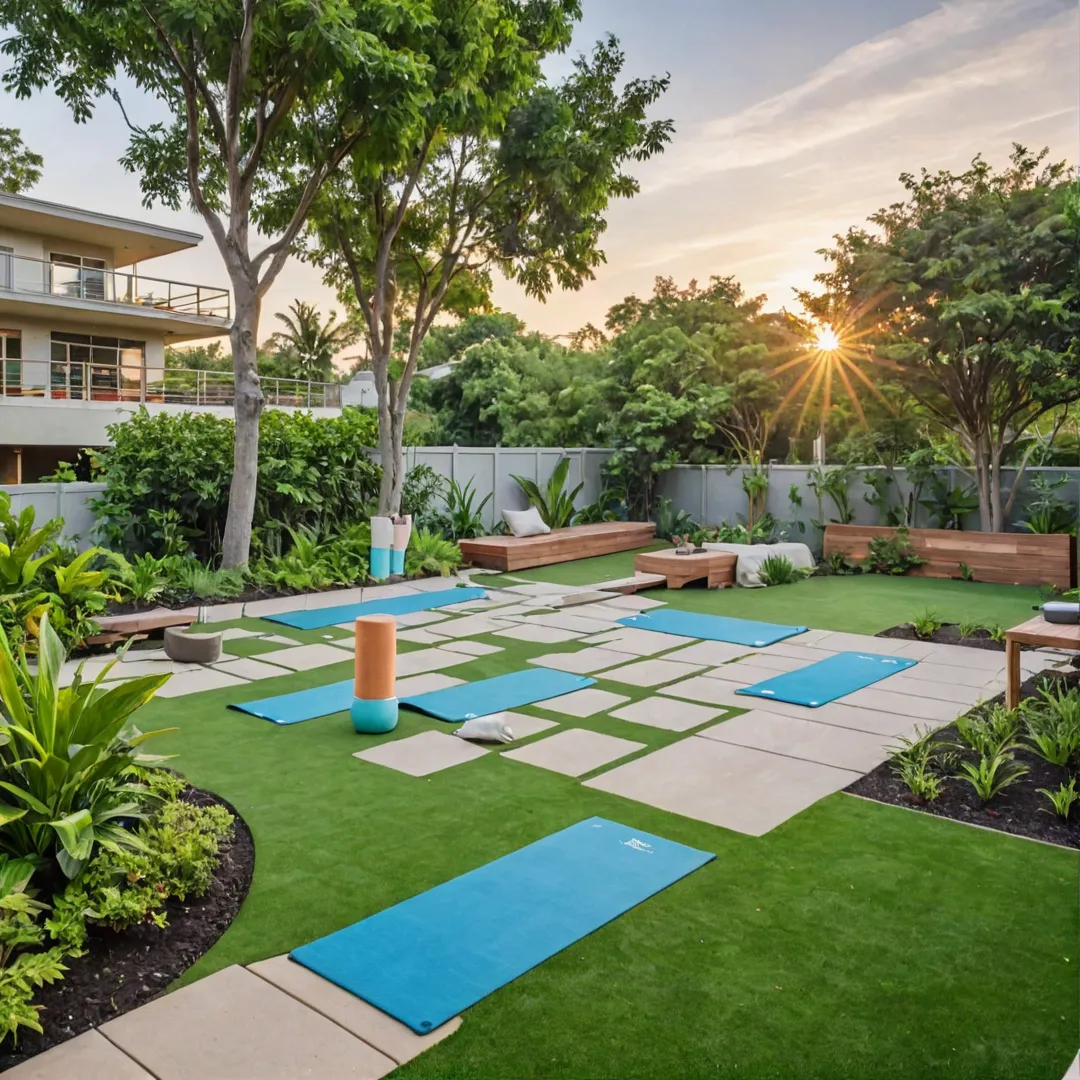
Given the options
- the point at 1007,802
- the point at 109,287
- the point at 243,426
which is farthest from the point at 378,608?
the point at 109,287

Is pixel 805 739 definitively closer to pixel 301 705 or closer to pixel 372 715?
pixel 372 715

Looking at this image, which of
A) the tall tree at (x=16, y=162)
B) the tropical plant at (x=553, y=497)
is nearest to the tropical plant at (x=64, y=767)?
the tropical plant at (x=553, y=497)

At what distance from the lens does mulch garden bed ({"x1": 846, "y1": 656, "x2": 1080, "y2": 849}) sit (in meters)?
3.49

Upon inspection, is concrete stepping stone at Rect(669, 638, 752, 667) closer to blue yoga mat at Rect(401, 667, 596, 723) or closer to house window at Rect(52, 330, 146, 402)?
blue yoga mat at Rect(401, 667, 596, 723)

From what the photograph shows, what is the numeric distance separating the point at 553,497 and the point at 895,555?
4.85 meters

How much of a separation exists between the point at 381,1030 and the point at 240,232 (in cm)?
826

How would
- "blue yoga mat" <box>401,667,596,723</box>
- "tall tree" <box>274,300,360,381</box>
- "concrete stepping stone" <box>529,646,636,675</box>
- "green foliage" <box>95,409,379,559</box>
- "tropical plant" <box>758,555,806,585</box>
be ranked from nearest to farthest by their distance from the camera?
1. "blue yoga mat" <box>401,667,596,723</box>
2. "concrete stepping stone" <box>529,646,636,675</box>
3. "green foliage" <box>95,409,379,559</box>
4. "tropical plant" <box>758,555,806,585</box>
5. "tall tree" <box>274,300,360,381</box>

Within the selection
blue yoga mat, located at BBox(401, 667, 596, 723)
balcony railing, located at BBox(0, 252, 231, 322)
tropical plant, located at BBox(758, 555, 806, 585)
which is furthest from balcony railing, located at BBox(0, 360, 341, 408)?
blue yoga mat, located at BBox(401, 667, 596, 723)

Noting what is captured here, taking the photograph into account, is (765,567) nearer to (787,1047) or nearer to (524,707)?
(524,707)

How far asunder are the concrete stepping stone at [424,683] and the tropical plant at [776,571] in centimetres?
521

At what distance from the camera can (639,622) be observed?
310 inches

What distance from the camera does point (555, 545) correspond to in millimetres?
11656

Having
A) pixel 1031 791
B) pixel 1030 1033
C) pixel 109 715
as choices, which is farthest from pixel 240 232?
pixel 1030 1033

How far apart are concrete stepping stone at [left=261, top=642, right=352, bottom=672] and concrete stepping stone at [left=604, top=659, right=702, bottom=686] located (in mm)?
1970
